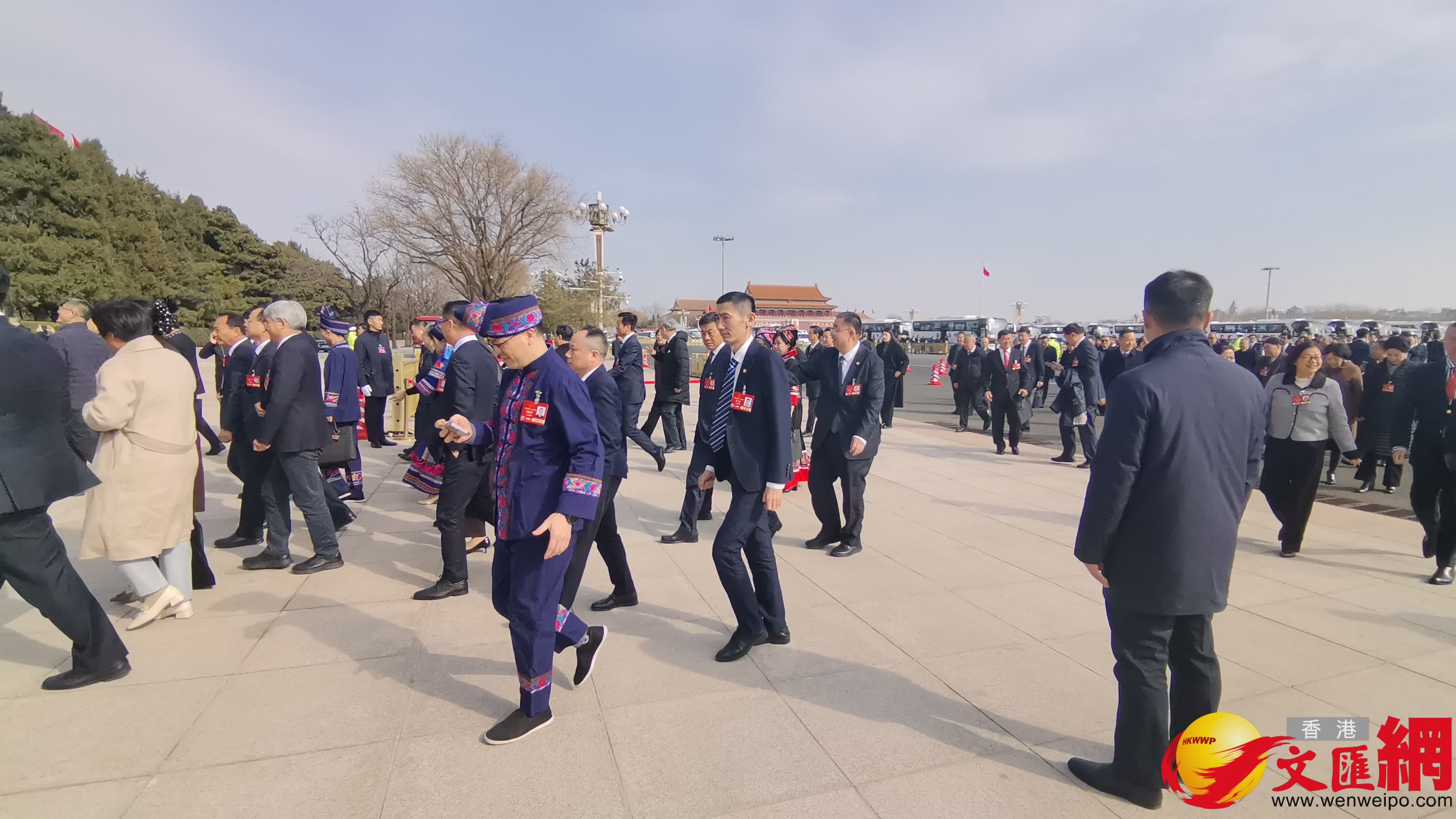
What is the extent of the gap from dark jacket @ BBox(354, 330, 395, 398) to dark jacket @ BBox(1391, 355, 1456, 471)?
35.4ft

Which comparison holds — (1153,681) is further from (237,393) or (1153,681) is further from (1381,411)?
(1381,411)

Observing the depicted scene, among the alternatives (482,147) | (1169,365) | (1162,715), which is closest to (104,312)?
(1169,365)

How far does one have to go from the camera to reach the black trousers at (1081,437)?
8.78 m

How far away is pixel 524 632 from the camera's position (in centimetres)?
275

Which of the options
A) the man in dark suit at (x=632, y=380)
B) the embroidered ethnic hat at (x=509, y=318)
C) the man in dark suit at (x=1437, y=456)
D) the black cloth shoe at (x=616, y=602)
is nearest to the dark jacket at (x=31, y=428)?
the embroidered ethnic hat at (x=509, y=318)

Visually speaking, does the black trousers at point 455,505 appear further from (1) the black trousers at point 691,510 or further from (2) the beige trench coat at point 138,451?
(1) the black trousers at point 691,510

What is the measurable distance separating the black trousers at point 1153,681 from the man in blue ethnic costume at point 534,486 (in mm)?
2073

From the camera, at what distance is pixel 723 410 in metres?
3.71

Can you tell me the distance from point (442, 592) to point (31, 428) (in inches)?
85.1

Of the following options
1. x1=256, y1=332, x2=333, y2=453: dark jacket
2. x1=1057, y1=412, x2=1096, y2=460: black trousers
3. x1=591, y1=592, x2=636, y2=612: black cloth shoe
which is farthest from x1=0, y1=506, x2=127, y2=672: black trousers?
x1=1057, y1=412, x2=1096, y2=460: black trousers

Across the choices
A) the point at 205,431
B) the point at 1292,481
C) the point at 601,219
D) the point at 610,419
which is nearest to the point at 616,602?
the point at 610,419

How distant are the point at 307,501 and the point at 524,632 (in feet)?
9.42

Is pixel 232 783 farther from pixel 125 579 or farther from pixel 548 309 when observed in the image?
pixel 548 309

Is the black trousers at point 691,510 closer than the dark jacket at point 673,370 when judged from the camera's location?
Yes
